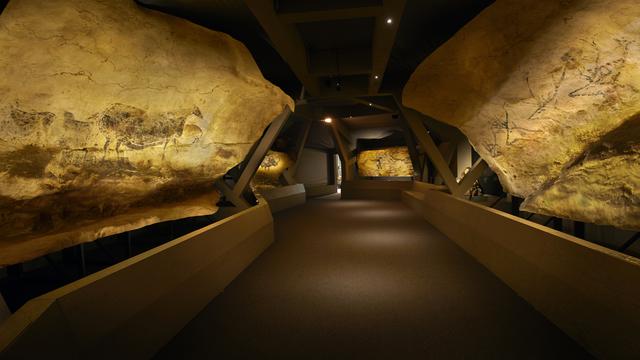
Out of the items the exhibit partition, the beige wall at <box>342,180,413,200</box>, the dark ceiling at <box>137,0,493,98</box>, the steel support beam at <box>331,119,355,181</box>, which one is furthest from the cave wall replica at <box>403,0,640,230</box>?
the steel support beam at <box>331,119,355,181</box>

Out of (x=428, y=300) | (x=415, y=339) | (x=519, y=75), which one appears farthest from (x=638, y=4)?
(x=415, y=339)

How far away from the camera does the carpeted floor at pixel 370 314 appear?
201cm

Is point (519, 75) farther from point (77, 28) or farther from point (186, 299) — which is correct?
point (77, 28)

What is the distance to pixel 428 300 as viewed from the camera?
273 cm

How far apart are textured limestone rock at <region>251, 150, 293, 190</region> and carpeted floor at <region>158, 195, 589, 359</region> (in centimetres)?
668

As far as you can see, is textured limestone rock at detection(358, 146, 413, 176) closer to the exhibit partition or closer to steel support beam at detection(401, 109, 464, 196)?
steel support beam at detection(401, 109, 464, 196)

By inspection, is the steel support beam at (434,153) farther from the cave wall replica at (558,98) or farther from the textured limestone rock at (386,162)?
the textured limestone rock at (386,162)

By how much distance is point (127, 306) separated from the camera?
71.7 inches

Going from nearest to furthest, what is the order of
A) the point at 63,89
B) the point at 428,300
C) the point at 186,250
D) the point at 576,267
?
the point at 576,267
the point at 63,89
the point at 186,250
the point at 428,300

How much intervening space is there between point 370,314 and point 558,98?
2833 mm

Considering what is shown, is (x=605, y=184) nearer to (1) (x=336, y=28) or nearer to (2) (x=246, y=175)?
(1) (x=336, y=28)

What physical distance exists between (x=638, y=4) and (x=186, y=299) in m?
4.36

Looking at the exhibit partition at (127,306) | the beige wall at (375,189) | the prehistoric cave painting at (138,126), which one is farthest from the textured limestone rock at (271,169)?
the exhibit partition at (127,306)

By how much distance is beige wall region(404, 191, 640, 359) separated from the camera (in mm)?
1695
